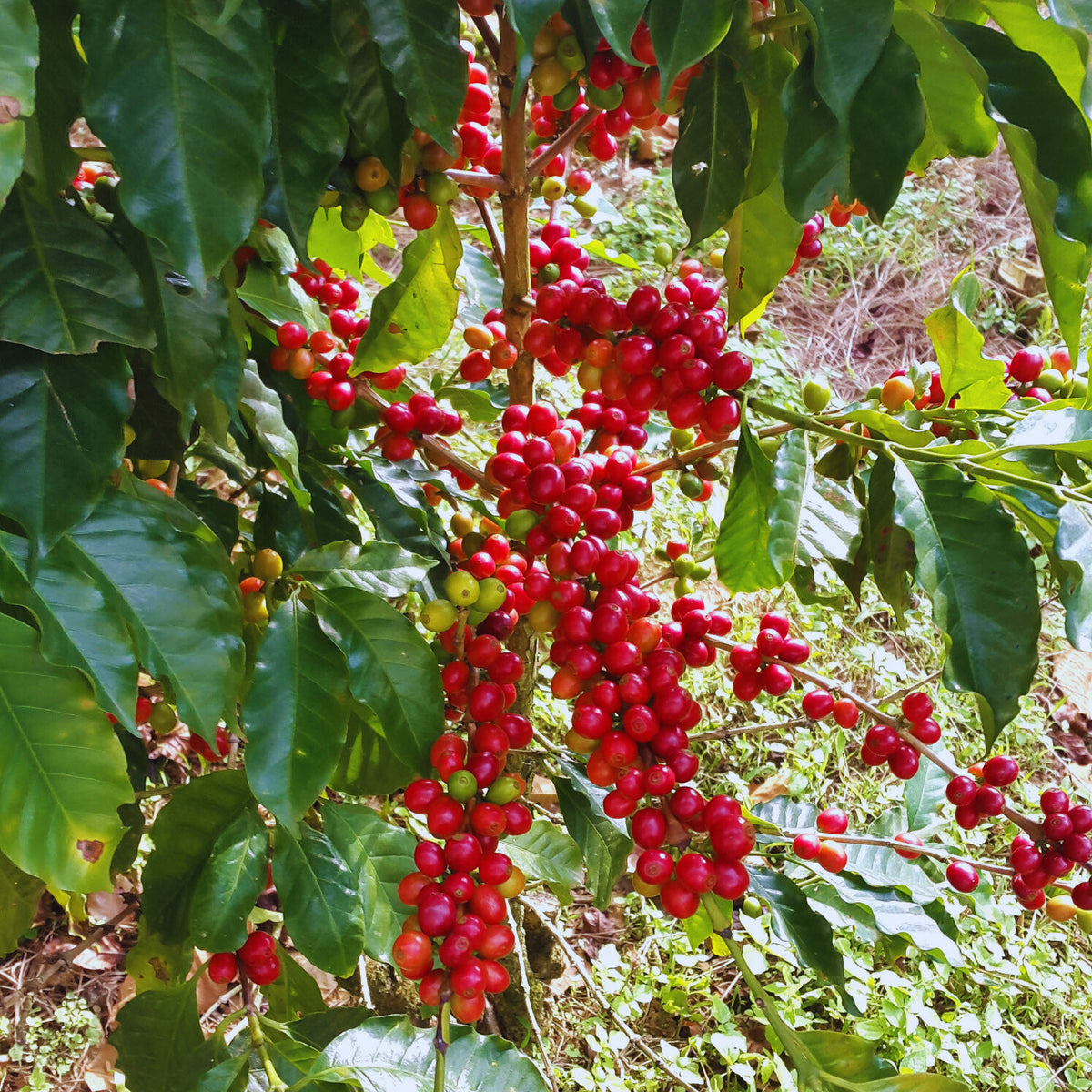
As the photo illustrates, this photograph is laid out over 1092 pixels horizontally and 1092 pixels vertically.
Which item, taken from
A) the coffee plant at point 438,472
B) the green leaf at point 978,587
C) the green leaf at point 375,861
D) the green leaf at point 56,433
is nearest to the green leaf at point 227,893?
the coffee plant at point 438,472

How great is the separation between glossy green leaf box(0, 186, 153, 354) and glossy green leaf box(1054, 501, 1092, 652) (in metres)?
0.57

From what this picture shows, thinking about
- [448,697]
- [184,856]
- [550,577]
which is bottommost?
[184,856]

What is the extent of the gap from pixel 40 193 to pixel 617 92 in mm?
434

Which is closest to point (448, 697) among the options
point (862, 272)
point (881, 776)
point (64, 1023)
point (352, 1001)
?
point (352, 1001)

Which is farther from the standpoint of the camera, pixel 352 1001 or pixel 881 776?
pixel 881 776

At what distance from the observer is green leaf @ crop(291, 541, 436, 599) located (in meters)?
0.76

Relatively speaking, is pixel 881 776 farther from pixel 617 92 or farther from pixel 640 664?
pixel 617 92

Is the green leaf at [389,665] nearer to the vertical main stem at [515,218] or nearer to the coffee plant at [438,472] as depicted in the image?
the coffee plant at [438,472]

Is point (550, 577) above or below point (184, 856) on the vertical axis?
above

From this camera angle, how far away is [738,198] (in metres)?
0.67

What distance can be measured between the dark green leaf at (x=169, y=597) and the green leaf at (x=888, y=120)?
48 centimetres

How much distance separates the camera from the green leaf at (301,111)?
2.02 ft

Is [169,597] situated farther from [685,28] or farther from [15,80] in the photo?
[685,28]

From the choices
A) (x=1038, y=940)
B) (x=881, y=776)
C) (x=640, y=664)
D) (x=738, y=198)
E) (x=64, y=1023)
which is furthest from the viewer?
(x=881, y=776)
